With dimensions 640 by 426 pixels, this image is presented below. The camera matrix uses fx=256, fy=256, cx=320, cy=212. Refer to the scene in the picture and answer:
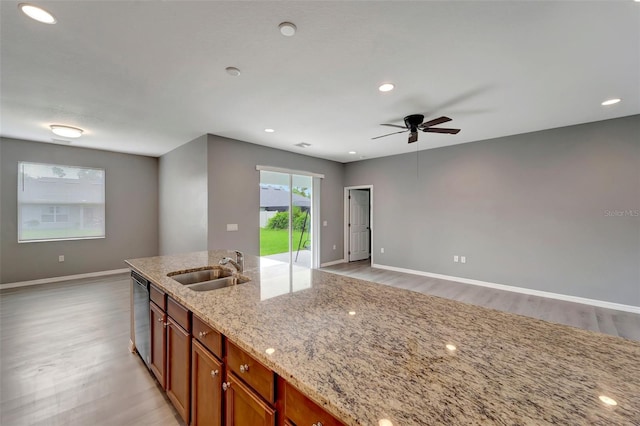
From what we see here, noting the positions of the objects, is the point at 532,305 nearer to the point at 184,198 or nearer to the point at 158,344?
the point at 158,344

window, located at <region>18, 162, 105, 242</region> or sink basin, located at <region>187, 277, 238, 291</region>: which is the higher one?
window, located at <region>18, 162, 105, 242</region>

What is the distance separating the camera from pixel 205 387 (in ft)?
4.49

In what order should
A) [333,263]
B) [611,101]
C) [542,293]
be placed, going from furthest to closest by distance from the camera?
[333,263] → [542,293] → [611,101]

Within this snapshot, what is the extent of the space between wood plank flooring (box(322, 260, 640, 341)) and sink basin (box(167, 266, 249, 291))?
3.47 metres

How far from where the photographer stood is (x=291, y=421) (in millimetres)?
871

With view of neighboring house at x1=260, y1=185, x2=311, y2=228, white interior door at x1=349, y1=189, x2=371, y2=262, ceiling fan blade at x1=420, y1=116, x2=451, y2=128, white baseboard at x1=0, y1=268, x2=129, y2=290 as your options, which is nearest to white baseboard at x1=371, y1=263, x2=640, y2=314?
white interior door at x1=349, y1=189, x2=371, y2=262

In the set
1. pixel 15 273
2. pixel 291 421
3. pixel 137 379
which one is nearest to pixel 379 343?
pixel 291 421

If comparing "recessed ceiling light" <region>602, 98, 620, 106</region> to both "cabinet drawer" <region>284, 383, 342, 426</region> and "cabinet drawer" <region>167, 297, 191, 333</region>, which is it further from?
"cabinet drawer" <region>167, 297, 191, 333</region>

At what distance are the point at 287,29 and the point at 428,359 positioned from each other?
2.10m

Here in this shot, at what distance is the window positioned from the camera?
4.70 meters

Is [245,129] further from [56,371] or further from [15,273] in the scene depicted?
[15,273]

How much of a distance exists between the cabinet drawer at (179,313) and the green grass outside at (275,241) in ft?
11.1

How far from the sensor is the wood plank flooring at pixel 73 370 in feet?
5.85

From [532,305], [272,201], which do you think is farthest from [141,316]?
[532,305]
